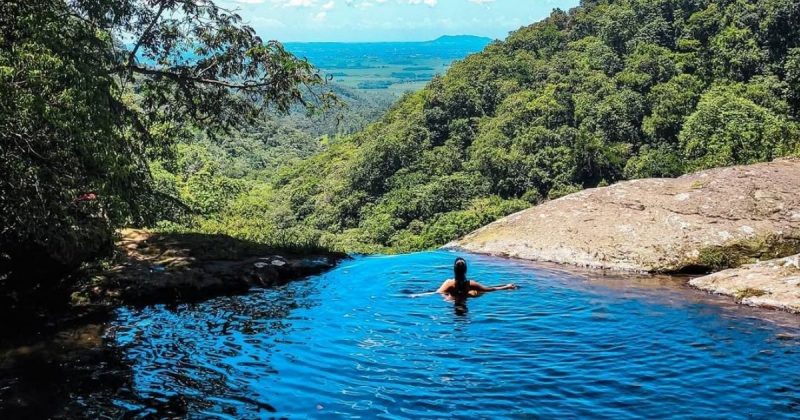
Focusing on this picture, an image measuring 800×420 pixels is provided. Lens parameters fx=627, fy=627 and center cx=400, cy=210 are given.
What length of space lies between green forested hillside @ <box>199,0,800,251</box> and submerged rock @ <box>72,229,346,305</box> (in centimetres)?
2532

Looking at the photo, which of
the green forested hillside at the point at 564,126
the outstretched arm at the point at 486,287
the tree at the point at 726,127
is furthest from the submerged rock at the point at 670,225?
the tree at the point at 726,127

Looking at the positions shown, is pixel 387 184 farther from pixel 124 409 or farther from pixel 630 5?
pixel 124 409

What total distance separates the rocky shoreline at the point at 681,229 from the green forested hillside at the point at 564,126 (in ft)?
77.0

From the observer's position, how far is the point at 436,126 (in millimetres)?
84688

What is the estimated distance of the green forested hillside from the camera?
5366 centimetres

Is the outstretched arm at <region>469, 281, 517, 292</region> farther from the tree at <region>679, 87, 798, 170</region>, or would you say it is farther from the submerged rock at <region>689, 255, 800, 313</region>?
the tree at <region>679, 87, 798, 170</region>

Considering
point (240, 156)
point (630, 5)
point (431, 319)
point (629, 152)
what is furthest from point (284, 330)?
point (240, 156)

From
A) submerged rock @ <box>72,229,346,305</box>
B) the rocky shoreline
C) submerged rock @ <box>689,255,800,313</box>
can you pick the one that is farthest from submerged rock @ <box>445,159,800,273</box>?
submerged rock @ <box>72,229,346,305</box>

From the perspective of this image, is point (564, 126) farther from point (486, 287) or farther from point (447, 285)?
point (447, 285)

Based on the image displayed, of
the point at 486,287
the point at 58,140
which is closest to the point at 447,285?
the point at 486,287

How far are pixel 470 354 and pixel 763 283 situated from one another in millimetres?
6995

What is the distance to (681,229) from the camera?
54.7 ft

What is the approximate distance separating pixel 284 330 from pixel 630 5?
92316 mm

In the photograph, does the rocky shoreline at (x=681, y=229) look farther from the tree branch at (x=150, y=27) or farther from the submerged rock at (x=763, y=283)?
the tree branch at (x=150, y=27)
